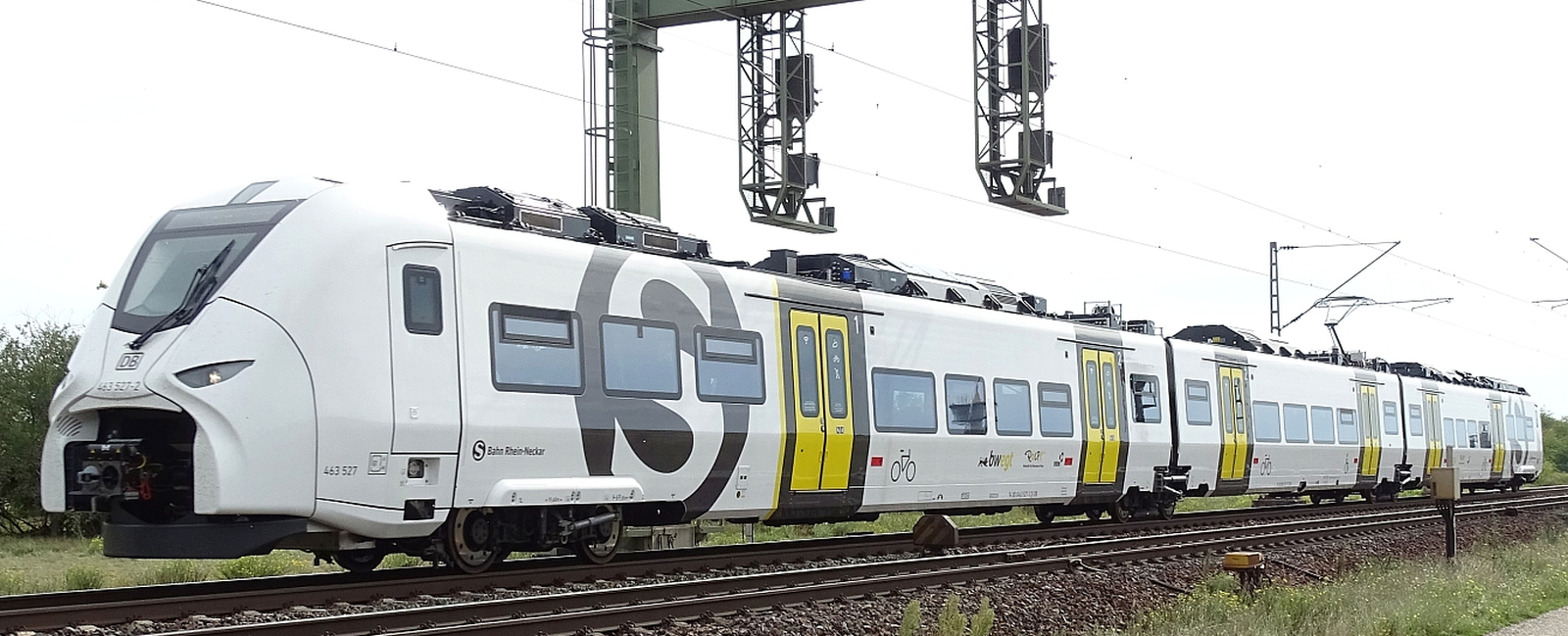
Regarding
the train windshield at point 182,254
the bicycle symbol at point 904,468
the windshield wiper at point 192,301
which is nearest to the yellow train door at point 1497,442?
the bicycle symbol at point 904,468

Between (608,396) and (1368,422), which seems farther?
(1368,422)

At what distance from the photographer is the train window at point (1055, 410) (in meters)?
19.6

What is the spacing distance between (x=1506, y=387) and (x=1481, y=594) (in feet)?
107

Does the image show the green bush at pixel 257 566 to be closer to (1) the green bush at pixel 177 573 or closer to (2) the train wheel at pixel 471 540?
(1) the green bush at pixel 177 573

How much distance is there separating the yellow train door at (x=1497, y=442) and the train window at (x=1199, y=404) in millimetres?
20198

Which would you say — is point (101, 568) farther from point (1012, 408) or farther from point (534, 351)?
point (1012, 408)

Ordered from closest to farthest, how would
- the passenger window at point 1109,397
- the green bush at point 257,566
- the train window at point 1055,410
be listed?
the green bush at point 257,566 → the train window at point 1055,410 → the passenger window at point 1109,397

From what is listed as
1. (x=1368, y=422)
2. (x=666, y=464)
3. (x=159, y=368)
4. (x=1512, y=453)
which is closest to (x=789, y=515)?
(x=666, y=464)

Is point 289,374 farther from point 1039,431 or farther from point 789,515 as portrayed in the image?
point 1039,431

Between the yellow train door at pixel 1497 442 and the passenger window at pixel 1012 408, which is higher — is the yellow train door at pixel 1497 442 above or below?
below

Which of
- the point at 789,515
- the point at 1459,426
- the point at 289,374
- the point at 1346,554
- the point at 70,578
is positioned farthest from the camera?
the point at 1459,426

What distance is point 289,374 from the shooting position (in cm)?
1058

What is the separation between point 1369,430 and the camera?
103 ft

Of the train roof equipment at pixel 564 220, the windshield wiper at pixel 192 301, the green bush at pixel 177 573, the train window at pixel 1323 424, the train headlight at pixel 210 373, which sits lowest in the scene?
the green bush at pixel 177 573
